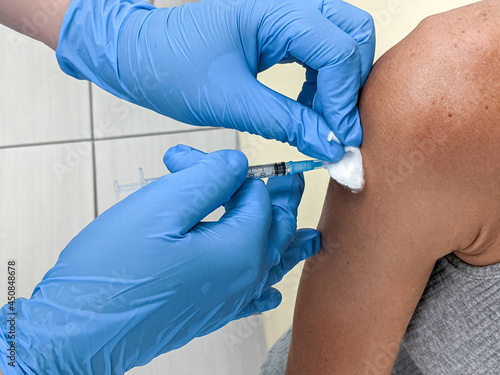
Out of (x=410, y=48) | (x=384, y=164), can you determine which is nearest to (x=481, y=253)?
(x=384, y=164)

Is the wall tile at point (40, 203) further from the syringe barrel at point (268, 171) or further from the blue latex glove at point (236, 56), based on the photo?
the syringe barrel at point (268, 171)

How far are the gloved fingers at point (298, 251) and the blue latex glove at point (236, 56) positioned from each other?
201 mm

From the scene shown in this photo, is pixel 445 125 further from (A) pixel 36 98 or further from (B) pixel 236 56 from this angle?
(A) pixel 36 98

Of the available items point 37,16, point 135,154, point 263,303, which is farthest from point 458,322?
point 135,154

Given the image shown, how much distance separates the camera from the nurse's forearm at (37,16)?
1.00 meters

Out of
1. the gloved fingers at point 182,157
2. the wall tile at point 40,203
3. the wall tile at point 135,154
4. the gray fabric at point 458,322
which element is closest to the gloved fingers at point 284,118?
the gloved fingers at point 182,157

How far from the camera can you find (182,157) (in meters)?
0.94

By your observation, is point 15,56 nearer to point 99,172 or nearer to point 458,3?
point 99,172

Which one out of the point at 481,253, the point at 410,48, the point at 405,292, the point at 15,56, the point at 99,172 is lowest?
the point at 99,172

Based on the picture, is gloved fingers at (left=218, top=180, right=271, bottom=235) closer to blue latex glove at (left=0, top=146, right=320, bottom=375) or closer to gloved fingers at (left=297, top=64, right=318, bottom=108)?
blue latex glove at (left=0, top=146, right=320, bottom=375)

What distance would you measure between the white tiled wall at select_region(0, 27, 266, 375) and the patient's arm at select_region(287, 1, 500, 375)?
0.78m

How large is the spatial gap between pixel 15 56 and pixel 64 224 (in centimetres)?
83

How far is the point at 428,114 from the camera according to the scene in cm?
72

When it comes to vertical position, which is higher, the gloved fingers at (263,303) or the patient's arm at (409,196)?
the patient's arm at (409,196)
